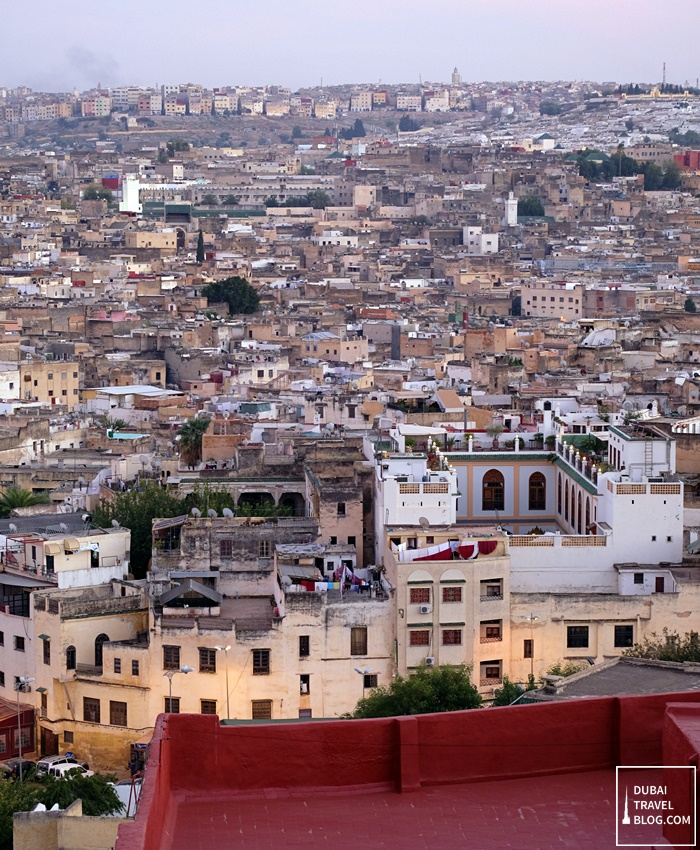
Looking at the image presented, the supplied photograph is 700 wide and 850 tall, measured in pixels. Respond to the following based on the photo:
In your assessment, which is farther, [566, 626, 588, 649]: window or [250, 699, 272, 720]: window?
[566, 626, 588, 649]: window

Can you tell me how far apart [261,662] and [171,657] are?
65cm

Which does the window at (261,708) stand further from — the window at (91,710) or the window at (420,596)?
the window at (420,596)

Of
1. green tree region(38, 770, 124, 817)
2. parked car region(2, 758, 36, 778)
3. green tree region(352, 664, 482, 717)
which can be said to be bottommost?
parked car region(2, 758, 36, 778)

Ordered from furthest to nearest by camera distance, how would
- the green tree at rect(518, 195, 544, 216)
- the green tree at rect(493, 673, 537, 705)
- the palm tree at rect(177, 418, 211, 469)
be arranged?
the green tree at rect(518, 195, 544, 216) → the palm tree at rect(177, 418, 211, 469) → the green tree at rect(493, 673, 537, 705)

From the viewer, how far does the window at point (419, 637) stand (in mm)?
14570

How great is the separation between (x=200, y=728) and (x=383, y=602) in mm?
9531

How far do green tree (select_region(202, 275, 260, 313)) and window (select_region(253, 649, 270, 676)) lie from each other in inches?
1187

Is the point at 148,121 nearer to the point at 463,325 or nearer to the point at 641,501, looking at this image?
the point at 463,325

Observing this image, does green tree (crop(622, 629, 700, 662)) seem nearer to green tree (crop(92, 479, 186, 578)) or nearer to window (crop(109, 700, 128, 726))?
window (crop(109, 700, 128, 726))

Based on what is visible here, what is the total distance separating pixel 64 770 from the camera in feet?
44.4

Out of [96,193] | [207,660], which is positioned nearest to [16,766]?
[207,660]

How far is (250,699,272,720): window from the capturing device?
14.4 meters

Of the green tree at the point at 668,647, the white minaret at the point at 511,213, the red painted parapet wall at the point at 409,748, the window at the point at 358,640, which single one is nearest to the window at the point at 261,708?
the window at the point at 358,640

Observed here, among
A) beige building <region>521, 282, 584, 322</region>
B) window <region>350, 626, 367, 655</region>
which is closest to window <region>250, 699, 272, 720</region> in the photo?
window <region>350, 626, 367, 655</region>
